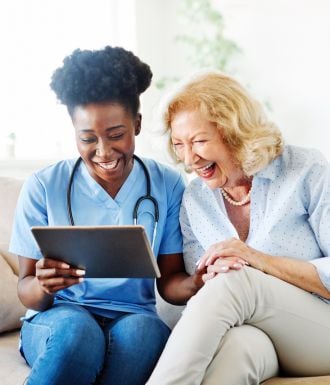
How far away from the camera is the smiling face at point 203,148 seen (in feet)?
5.39

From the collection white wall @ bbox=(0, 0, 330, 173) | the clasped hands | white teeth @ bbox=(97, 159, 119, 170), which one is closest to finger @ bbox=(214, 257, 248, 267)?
the clasped hands

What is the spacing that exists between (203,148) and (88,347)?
1.78 ft

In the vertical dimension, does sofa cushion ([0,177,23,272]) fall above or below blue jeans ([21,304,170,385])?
above

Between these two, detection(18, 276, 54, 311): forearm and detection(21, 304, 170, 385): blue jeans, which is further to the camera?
detection(18, 276, 54, 311): forearm

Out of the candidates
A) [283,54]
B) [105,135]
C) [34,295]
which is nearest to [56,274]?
[34,295]

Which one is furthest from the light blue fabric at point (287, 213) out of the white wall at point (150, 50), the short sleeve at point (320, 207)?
the white wall at point (150, 50)

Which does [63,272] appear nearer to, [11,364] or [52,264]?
[52,264]

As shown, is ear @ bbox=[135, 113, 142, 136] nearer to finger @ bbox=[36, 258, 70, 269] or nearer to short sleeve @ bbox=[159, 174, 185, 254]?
short sleeve @ bbox=[159, 174, 185, 254]

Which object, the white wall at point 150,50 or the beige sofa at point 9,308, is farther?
the white wall at point 150,50

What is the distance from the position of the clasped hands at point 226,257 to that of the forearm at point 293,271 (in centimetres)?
2

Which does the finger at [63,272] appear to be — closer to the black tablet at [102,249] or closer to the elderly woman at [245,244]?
the black tablet at [102,249]

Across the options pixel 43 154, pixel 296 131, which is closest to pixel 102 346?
pixel 43 154

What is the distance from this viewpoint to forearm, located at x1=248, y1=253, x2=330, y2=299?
1490 mm

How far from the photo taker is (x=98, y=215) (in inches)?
67.4
